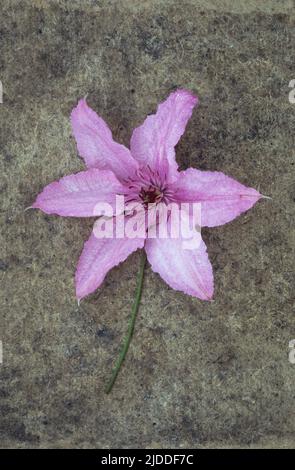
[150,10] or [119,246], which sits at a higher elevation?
[150,10]

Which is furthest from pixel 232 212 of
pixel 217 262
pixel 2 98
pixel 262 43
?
pixel 2 98

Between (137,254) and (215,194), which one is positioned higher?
(215,194)

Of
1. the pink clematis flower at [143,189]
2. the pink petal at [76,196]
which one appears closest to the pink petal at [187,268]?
the pink clematis flower at [143,189]

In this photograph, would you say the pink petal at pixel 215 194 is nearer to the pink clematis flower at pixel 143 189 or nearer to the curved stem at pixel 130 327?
the pink clematis flower at pixel 143 189

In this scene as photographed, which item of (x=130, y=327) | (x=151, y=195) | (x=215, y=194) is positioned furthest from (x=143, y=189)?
(x=130, y=327)

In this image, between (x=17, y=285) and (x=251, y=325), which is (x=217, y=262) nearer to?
(x=251, y=325)

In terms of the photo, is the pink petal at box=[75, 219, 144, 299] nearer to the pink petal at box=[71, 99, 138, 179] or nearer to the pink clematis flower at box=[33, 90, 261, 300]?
the pink clematis flower at box=[33, 90, 261, 300]

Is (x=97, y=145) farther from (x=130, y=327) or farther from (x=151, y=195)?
(x=130, y=327)
